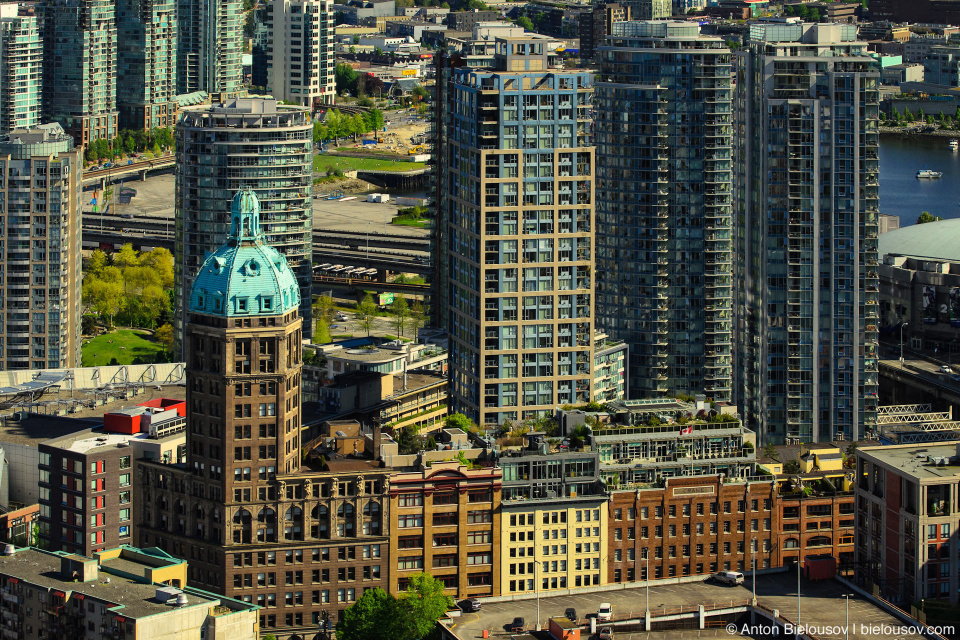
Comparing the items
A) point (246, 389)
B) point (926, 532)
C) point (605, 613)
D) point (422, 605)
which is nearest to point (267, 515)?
point (246, 389)

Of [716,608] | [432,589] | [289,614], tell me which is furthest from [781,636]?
[289,614]

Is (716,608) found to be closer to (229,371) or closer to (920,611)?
(920,611)

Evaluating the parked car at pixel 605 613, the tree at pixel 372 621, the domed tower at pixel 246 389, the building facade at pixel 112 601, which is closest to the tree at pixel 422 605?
the tree at pixel 372 621

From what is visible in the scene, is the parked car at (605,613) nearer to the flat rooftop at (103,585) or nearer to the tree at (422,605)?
the tree at (422,605)

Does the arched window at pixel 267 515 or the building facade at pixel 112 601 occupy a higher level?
the arched window at pixel 267 515

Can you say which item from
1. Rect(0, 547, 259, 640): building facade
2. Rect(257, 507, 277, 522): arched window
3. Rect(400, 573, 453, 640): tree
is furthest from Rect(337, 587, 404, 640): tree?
Rect(0, 547, 259, 640): building facade
